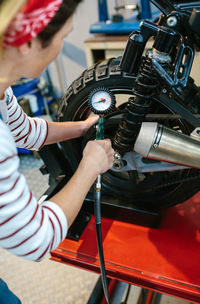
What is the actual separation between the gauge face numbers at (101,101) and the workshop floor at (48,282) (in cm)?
68

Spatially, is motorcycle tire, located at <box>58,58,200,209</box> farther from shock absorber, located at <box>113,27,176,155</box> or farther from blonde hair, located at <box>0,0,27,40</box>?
blonde hair, located at <box>0,0,27,40</box>

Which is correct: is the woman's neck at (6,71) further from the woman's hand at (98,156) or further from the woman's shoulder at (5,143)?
the woman's hand at (98,156)

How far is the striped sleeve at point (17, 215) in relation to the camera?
0.40 meters

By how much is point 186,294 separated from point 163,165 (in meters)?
0.31

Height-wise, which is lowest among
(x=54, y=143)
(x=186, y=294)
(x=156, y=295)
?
(x=156, y=295)

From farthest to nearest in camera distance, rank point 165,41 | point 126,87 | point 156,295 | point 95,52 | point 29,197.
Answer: point 95,52 → point 156,295 → point 126,87 → point 165,41 → point 29,197

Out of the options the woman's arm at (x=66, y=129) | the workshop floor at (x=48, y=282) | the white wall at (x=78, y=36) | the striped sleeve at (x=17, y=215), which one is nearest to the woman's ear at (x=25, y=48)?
the striped sleeve at (x=17, y=215)

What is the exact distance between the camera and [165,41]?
55cm

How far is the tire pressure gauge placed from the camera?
2.05ft

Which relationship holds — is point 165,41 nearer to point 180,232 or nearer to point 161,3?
point 161,3

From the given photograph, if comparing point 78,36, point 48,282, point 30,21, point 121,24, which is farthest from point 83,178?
point 78,36

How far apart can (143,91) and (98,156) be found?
0.62 feet

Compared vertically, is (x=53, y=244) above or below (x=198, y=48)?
below

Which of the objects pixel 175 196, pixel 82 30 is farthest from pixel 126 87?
pixel 82 30
